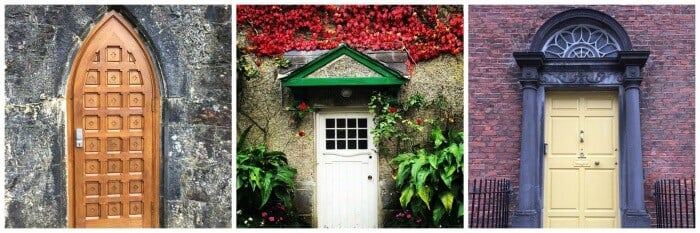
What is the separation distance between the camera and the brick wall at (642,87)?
6738 millimetres

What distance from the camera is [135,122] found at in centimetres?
589

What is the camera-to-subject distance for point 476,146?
6977mm

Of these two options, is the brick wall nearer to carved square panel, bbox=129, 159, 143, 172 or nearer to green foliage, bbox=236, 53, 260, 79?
green foliage, bbox=236, 53, 260, 79

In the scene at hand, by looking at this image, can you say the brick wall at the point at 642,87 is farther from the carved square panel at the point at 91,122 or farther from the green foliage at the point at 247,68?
the carved square panel at the point at 91,122

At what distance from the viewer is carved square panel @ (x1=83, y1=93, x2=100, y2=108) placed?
5820 millimetres

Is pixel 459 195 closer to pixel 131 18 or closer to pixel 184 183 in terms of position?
pixel 184 183

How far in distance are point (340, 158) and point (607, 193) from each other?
3.11m

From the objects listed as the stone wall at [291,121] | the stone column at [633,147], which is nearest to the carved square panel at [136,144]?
the stone wall at [291,121]

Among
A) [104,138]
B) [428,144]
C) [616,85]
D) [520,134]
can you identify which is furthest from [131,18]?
[616,85]

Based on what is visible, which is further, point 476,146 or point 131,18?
point 476,146

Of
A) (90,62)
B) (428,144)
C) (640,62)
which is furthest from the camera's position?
(428,144)

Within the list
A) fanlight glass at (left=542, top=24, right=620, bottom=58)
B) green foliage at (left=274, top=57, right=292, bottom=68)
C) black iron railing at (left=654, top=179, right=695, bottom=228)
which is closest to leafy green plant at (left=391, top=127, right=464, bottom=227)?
fanlight glass at (left=542, top=24, right=620, bottom=58)

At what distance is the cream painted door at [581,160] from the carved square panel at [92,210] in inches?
190

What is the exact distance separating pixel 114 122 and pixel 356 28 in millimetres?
3022
